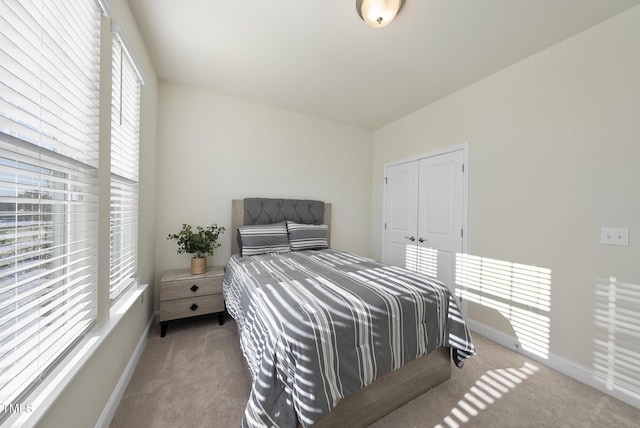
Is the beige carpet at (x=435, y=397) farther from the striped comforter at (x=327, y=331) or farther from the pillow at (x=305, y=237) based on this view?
the pillow at (x=305, y=237)

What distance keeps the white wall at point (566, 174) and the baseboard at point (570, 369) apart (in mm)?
47

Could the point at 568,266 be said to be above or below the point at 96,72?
below

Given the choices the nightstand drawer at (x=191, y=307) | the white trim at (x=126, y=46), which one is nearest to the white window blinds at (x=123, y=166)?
the white trim at (x=126, y=46)

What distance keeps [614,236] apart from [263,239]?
305 centimetres

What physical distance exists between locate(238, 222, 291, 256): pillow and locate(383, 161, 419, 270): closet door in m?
1.71

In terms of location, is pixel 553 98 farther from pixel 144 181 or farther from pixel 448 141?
pixel 144 181

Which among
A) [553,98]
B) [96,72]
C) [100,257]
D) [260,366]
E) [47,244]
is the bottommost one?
[260,366]

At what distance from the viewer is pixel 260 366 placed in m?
1.13

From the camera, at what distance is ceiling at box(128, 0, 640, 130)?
1681mm

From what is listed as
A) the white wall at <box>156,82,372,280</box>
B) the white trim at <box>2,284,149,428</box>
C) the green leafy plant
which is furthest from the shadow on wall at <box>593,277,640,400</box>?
the green leafy plant

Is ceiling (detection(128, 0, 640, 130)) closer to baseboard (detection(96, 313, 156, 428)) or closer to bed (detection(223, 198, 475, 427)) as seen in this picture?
bed (detection(223, 198, 475, 427))

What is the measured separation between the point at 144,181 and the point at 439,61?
3063 mm

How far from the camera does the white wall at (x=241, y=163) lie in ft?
8.83

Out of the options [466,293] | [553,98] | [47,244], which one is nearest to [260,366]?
[47,244]
